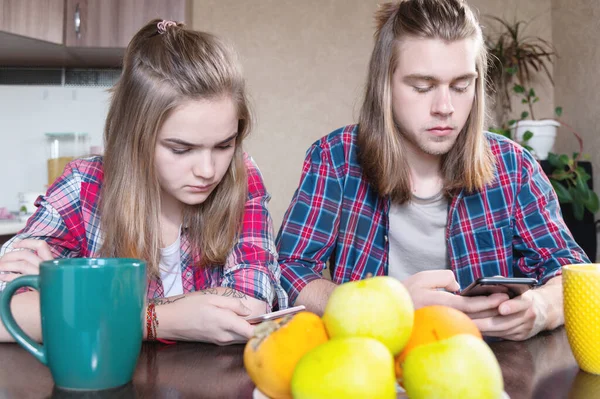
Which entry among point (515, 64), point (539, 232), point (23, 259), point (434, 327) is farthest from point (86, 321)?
point (515, 64)

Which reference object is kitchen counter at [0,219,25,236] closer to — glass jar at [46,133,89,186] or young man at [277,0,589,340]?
glass jar at [46,133,89,186]

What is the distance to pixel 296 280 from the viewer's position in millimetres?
1306

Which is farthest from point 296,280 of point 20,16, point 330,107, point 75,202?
point 330,107

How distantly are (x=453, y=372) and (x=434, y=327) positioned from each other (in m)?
0.10

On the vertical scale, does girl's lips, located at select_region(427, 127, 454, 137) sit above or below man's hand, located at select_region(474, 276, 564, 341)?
above

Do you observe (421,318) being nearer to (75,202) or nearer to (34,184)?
(75,202)

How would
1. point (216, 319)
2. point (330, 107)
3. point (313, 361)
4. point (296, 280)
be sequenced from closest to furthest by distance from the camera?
point (313, 361) → point (216, 319) → point (296, 280) → point (330, 107)

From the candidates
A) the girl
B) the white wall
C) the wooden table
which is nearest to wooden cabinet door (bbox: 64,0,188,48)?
the white wall

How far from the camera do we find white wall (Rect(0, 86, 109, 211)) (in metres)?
2.99

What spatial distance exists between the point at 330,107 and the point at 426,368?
10.1ft

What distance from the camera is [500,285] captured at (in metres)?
0.83

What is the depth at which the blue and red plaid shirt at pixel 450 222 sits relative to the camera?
1411mm

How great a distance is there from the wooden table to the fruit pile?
12cm

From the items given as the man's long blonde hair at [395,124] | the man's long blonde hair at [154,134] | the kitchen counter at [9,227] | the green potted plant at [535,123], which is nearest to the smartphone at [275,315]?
the man's long blonde hair at [154,134]
